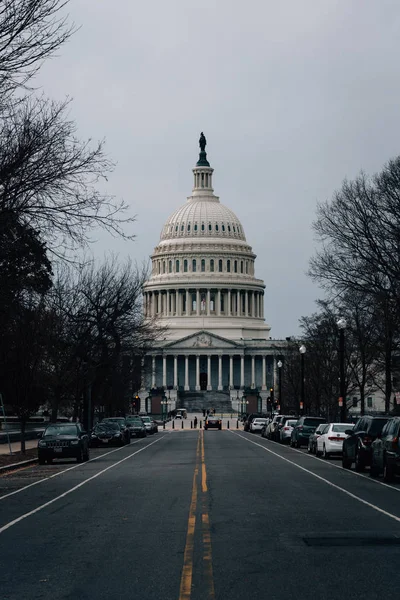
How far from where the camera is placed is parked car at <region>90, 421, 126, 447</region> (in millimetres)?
54625

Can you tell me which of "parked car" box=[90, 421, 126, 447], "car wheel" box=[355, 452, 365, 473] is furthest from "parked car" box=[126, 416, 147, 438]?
"car wheel" box=[355, 452, 365, 473]

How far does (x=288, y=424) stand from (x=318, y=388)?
800 inches

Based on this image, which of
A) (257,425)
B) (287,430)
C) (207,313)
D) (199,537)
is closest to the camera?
(199,537)

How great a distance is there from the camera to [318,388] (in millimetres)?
78250

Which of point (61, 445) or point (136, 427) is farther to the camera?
point (136, 427)

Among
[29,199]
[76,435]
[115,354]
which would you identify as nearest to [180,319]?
[115,354]

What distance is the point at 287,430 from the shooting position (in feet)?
189

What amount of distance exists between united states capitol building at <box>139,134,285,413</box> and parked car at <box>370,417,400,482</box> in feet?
483

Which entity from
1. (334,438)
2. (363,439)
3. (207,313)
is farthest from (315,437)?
(207,313)

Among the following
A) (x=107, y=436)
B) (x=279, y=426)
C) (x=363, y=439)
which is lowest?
(x=363, y=439)

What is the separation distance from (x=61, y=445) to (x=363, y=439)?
11.0 m

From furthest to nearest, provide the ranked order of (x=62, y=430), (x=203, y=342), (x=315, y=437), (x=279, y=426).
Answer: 1. (x=203, y=342)
2. (x=279, y=426)
3. (x=315, y=437)
4. (x=62, y=430)

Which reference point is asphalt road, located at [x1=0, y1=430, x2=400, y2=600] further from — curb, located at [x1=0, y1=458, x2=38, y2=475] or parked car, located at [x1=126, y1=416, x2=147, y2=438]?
parked car, located at [x1=126, y1=416, x2=147, y2=438]

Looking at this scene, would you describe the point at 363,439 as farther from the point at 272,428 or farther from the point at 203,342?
the point at 203,342
